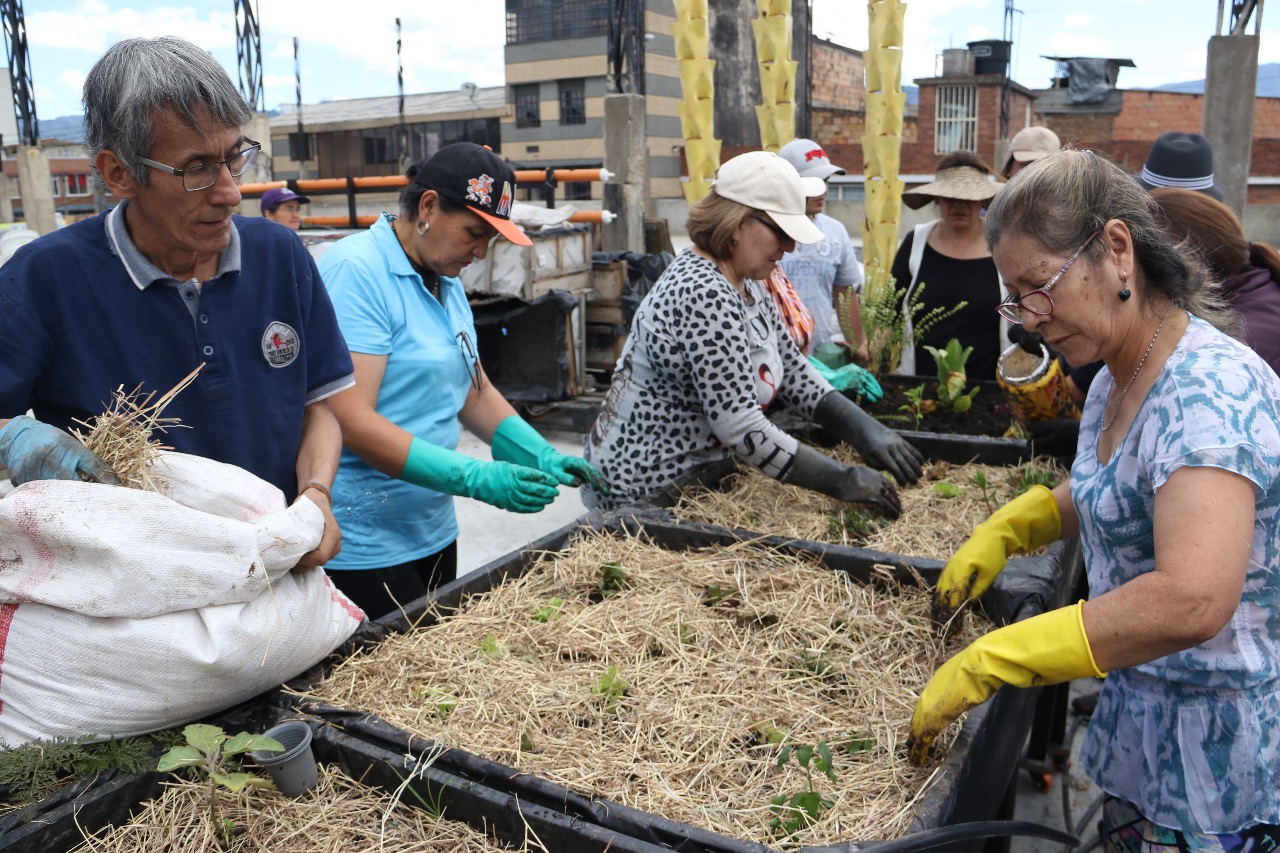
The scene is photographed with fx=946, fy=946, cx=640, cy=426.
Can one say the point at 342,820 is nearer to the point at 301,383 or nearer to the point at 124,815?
the point at 124,815

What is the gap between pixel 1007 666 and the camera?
1.47 meters

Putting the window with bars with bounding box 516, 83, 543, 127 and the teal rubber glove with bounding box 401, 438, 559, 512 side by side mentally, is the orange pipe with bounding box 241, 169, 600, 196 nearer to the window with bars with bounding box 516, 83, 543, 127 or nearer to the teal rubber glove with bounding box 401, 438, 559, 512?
the teal rubber glove with bounding box 401, 438, 559, 512

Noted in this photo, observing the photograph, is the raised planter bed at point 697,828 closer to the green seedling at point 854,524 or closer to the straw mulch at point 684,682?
the straw mulch at point 684,682

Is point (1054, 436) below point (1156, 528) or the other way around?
below

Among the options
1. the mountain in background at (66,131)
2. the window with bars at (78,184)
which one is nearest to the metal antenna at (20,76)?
the mountain in background at (66,131)

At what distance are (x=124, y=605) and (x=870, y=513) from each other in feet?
6.60

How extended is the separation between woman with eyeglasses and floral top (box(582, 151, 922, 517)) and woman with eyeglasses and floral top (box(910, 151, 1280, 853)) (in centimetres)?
106

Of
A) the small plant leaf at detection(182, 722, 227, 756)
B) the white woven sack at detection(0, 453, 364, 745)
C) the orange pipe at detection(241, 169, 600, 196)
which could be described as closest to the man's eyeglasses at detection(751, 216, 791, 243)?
the white woven sack at detection(0, 453, 364, 745)

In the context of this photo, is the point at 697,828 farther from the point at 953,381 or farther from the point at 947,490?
the point at 953,381

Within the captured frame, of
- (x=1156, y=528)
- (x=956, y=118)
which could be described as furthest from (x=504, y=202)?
(x=956, y=118)

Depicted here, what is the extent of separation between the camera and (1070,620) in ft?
4.68

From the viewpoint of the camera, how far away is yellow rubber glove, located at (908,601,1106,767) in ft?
4.65

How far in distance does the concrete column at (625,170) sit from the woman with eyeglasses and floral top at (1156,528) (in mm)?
7721

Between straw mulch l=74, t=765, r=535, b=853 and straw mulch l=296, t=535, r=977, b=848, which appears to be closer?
straw mulch l=74, t=765, r=535, b=853
